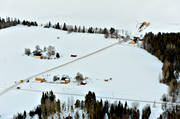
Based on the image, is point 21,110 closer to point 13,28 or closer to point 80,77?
point 80,77

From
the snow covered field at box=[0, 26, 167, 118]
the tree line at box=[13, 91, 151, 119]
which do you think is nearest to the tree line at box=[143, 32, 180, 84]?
the snow covered field at box=[0, 26, 167, 118]

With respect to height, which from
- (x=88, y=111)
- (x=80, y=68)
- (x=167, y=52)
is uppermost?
(x=167, y=52)

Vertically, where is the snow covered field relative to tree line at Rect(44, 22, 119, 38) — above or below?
below

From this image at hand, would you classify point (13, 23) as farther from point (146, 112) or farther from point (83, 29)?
point (146, 112)

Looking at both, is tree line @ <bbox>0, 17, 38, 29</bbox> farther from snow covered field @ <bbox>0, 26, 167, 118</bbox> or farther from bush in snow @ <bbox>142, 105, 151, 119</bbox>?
bush in snow @ <bbox>142, 105, 151, 119</bbox>

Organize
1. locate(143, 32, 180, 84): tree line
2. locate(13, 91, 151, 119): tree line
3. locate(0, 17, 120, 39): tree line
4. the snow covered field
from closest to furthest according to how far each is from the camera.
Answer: locate(13, 91, 151, 119): tree line
the snow covered field
locate(143, 32, 180, 84): tree line
locate(0, 17, 120, 39): tree line

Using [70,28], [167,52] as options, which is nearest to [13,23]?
[70,28]

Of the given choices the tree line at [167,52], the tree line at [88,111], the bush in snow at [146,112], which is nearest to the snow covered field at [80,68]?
the tree line at [167,52]

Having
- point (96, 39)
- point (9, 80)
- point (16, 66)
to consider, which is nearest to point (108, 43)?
point (96, 39)

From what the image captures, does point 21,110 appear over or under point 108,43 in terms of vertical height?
under
